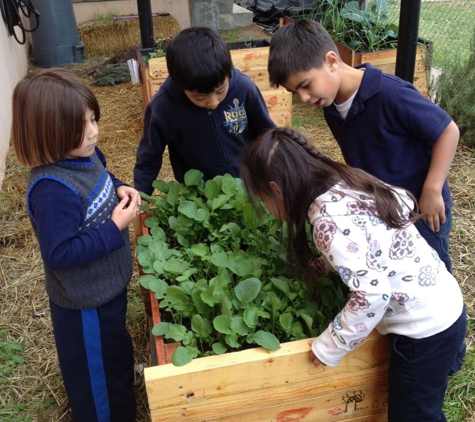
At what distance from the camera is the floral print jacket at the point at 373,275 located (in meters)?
1.20

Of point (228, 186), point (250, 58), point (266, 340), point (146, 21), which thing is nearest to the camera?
point (266, 340)

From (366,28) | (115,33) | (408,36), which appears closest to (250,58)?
(366,28)

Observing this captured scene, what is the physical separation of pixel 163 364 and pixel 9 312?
61.0 inches

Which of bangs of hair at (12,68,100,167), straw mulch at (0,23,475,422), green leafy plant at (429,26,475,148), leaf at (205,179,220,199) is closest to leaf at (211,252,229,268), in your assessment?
leaf at (205,179,220,199)

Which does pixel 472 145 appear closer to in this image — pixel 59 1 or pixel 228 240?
pixel 228 240

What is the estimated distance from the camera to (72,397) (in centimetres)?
171

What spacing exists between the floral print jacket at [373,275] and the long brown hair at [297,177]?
2 centimetres

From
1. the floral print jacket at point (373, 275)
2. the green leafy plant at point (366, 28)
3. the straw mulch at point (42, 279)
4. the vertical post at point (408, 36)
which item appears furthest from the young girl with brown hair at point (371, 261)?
the green leafy plant at point (366, 28)

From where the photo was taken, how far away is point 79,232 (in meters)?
1.45

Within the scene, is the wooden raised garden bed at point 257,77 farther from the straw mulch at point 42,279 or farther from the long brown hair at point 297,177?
the long brown hair at point 297,177

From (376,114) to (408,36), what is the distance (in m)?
1.30

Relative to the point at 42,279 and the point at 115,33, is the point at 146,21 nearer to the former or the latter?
the point at 42,279

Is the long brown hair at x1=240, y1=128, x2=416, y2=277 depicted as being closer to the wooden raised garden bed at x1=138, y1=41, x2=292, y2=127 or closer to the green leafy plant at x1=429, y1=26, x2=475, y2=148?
the wooden raised garden bed at x1=138, y1=41, x2=292, y2=127

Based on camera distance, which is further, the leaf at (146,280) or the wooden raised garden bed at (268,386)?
the leaf at (146,280)
